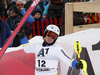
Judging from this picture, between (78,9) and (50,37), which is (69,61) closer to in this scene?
(50,37)

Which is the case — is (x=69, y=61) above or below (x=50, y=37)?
below

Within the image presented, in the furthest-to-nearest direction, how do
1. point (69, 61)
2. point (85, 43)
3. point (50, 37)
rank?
point (85, 43)
point (50, 37)
point (69, 61)

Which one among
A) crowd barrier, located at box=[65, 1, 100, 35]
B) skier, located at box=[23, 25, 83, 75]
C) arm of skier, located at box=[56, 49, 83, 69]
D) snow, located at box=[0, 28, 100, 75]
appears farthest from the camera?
crowd barrier, located at box=[65, 1, 100, 35]

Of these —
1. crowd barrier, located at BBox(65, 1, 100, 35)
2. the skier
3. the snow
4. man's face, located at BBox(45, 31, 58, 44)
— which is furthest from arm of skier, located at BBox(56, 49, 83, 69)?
crowd barrier, located at BBox(65, 1, 100, 35)

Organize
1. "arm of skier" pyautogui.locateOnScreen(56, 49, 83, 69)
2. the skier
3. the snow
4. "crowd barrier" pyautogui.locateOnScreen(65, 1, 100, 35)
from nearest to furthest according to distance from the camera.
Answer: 1. "arm of skier" pyautogui.locateOnScreen(56, 49, 83, 69)
2. the skier
3. the snow
4. "crowd barrier" pyautogui.locateOnScreen(65, 1, 100, 35)

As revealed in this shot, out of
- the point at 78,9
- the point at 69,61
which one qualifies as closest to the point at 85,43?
the point at 69,61

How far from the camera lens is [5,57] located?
260 centimetres

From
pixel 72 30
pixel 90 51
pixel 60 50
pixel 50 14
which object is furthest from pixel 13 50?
pixel 50 14

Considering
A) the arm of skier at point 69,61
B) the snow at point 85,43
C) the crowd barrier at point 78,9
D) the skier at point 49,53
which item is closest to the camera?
the arm of skier at point 69,61

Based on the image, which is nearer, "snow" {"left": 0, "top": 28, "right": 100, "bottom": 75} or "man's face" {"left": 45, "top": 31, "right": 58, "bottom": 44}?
"man's face" {"left": 45, "top": 31, "right": 58, "bottom": 44}

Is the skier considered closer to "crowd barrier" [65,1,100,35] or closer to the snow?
the snow

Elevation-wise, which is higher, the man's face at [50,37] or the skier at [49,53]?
the man's face at [50,37]

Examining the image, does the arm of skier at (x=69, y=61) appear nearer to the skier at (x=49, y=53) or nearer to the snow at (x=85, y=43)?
the skier at (x=49, y=53)

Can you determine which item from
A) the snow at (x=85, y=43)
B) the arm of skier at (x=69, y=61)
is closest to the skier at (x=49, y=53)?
the arm of skier at (x=69, y=61)
